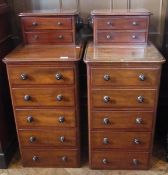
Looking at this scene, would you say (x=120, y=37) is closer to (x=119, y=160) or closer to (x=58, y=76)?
(x=58, y=76)

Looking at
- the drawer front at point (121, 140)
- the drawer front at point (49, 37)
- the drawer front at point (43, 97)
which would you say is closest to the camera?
the drawer front at point (43, 97)

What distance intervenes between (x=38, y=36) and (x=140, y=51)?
778 millimetres

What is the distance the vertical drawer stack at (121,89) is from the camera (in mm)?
1637

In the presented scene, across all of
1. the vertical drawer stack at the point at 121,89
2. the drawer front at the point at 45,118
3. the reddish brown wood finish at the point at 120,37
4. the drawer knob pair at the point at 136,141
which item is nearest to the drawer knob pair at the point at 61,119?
the drawer front at the point at 45,118

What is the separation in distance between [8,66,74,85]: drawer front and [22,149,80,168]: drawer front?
0.57m

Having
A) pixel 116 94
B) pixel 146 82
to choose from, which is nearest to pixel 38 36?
pixel 116 94

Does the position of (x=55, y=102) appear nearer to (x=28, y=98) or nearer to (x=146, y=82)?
(x=28, y=98)

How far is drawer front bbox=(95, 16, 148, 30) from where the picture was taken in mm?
1888

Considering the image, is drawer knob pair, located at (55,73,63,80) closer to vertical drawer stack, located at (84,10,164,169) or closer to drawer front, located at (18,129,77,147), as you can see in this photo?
vertical drawer stack, located at (84,10,164,169)

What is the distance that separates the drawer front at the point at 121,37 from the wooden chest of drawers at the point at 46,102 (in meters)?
0.23

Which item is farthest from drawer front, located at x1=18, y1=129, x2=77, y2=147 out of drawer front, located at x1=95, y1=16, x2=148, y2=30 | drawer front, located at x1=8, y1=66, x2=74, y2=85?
drawer front, located at x1=95, y1=16, x2=148, y2=30

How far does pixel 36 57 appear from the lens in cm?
168

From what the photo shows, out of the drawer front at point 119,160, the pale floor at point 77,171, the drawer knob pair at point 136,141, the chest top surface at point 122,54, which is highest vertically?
the chest top surface at point 122,54

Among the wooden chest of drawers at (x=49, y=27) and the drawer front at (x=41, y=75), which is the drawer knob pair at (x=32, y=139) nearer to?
the drawer front at (x=41, y=75)
